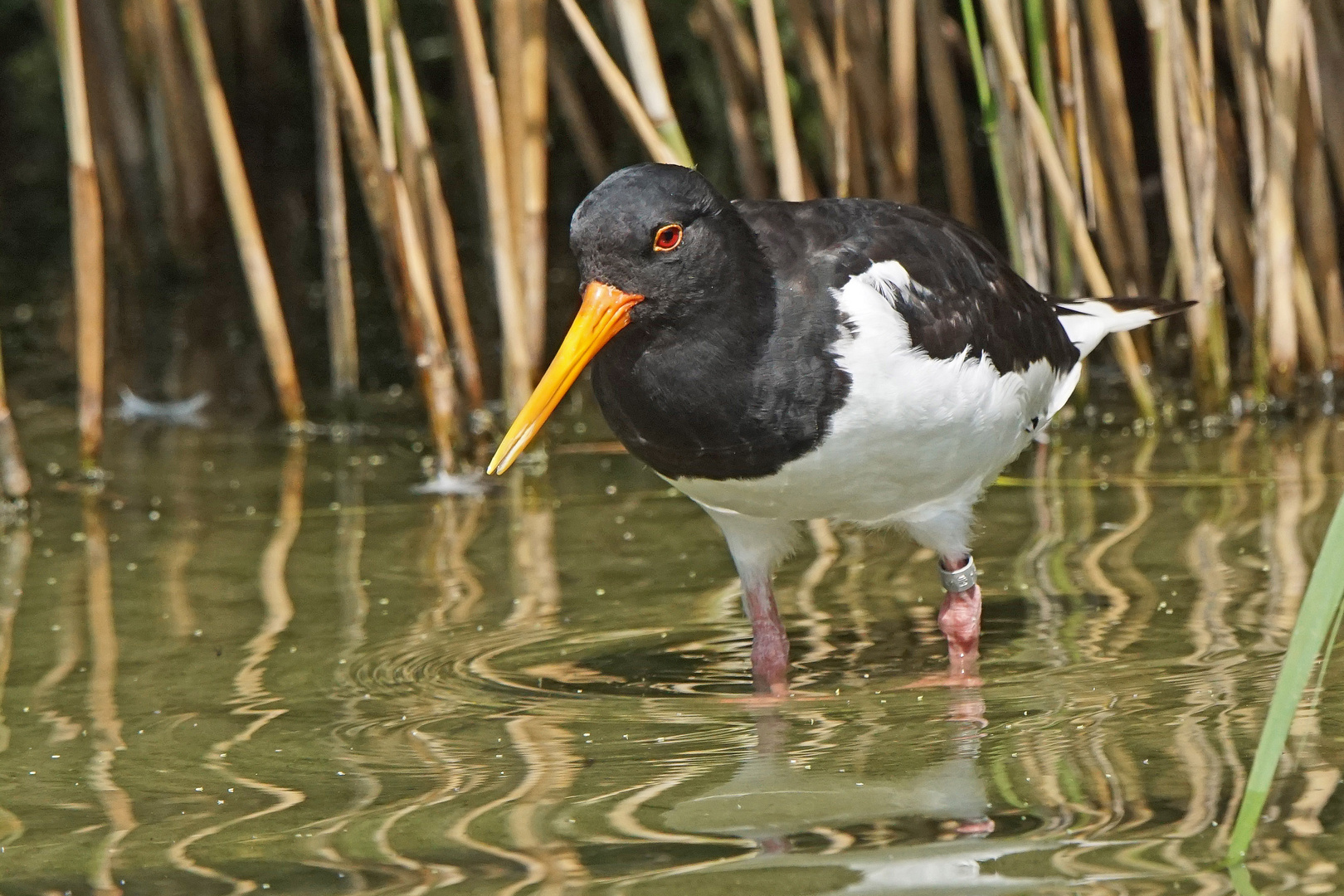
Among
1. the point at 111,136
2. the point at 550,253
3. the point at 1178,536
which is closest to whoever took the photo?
the point at 1178,536

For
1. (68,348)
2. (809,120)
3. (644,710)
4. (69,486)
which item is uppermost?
(809,120)

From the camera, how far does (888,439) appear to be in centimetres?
397

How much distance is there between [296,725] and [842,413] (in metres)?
1.40

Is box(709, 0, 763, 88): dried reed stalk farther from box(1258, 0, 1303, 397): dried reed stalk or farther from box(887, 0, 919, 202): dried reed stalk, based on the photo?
box(1258, 0, 1303, 397): dried reed stalk

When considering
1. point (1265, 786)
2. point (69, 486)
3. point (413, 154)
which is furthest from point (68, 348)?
point (1265, 786)

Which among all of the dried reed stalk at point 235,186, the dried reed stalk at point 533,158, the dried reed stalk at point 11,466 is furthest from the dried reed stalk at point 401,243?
the dried reed stalk at point 11,466

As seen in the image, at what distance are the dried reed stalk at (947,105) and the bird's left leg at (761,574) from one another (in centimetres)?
284

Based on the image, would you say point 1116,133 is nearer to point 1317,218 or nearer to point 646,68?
point 1317,218

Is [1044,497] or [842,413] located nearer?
[842,413]

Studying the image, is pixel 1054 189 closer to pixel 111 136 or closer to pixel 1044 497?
pixel 1044 497

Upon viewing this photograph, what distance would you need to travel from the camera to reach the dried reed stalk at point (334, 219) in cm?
590

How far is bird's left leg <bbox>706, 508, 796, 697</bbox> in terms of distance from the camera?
4.30 meters

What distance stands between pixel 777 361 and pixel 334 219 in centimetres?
283

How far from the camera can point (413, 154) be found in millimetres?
5805
